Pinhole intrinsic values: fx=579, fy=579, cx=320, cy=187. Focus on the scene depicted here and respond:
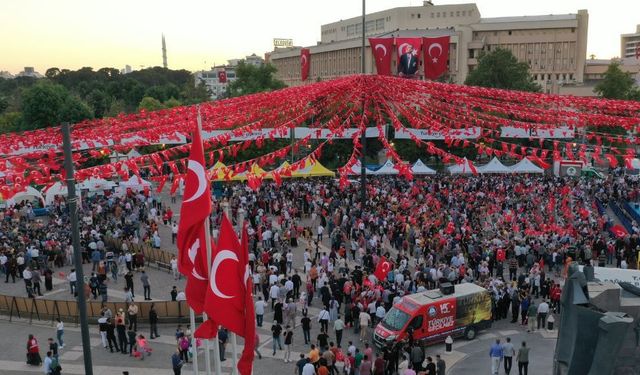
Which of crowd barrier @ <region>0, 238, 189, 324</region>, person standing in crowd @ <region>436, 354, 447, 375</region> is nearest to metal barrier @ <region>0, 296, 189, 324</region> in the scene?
crowd barrier @ <region>0, 238, 189, 324</region>

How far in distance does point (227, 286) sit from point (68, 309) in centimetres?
1273

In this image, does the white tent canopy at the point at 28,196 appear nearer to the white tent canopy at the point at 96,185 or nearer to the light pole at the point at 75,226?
the white tent canopy at the point at 96,185

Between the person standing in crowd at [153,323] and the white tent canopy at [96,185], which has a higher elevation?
the white tent canopy at [96,185]

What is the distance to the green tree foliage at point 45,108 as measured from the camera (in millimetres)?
55938

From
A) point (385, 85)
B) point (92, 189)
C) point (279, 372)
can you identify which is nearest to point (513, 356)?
point (279, 372)

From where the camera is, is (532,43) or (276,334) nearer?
(276,334)

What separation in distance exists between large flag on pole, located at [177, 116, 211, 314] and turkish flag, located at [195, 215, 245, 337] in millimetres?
385

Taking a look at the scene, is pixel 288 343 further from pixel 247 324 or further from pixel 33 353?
pixel 247 324

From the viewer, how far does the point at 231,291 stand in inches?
338

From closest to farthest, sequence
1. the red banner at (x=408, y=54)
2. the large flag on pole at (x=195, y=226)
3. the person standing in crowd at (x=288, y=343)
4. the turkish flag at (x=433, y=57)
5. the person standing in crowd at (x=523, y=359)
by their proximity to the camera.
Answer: the large flag on pole at (x=195, y=226) < the person standing in crowd at (x=523, y=359) < the person standing in crowd at (x=288, y=343) < the turkish flag at (x=433, y=57) < the red banner at (x=408, y=54)

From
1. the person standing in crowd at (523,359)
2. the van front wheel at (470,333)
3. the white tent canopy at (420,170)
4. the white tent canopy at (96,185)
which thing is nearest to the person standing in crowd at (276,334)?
the van front wheel at (470,333)

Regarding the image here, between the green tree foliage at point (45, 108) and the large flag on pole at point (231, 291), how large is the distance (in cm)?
5247

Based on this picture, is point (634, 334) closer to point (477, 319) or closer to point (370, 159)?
point (477, 319)

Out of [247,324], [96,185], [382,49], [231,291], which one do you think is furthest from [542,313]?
[96,185]
